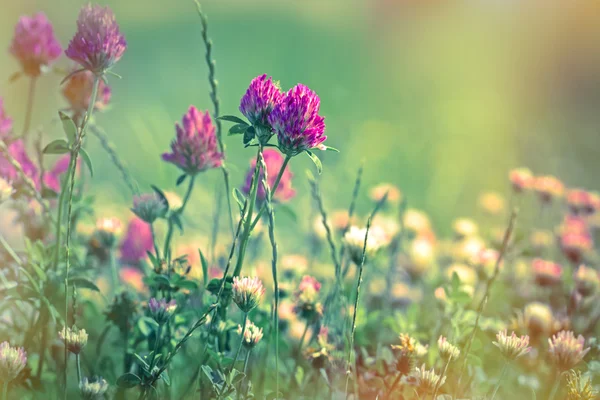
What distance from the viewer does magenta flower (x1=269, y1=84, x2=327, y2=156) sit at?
0.71 m

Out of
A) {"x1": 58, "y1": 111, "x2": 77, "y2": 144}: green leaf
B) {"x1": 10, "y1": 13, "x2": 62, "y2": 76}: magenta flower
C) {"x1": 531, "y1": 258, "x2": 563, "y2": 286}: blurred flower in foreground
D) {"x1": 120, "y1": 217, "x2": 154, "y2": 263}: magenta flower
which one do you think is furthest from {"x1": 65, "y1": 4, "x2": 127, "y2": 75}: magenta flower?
{"x1": 531, "y1": 258, "x2": 563, "y2": 286}: blurred flower in foreground

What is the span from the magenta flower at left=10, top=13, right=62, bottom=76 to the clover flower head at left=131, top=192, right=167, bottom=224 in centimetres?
38

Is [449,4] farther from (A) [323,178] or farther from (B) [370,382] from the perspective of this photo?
(B) [370,382]

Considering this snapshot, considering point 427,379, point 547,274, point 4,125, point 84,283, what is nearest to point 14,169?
point 4,125

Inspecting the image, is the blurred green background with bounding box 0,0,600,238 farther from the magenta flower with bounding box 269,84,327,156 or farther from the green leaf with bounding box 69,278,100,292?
the magenta flower with bounding box 269,84,327,156

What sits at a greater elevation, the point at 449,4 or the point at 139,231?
the point at 449,4

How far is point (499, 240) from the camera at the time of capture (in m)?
1.50

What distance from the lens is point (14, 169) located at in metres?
1.04

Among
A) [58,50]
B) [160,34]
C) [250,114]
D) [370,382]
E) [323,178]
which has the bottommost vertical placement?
[370,382]

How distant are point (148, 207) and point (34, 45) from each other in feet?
1.37

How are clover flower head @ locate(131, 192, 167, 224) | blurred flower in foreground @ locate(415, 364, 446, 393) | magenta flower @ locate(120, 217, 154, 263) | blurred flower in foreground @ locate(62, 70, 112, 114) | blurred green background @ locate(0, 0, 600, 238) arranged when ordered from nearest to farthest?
blurred flower in foreground @ locate(415, 364, 446, 393) < clover flower head @ locate(131, 192, 167, 224) < blurred flower in foreground @ locate(62, 70, 112, 114) < magenta flower @ locate(120, 217, 154, 263) < blurred green background @ locate(0, 0, 600, 238)

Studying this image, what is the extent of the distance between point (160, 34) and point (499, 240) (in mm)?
1821

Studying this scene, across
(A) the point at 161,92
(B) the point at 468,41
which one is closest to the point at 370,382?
(A) the point at 161,92

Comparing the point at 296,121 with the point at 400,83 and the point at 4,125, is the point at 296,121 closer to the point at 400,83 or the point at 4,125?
the point at 4,125
